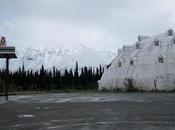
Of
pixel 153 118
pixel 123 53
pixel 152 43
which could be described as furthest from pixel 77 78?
pixel 153 118

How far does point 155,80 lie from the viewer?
63500 mm

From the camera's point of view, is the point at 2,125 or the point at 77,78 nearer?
the point at 2,125

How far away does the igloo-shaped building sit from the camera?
6344 centimetres

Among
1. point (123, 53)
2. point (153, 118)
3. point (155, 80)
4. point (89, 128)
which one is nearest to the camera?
point (89, 128)

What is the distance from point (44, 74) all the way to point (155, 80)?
1887 inches

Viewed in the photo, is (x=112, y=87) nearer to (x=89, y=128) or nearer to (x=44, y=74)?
(x=44, y=74)

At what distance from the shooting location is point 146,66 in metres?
67.3

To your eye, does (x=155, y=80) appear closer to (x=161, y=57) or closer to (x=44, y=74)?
(x=161, y=57)

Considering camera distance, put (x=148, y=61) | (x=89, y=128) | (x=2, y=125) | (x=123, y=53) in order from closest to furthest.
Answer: (x=89, y=128) < (x=2, y=125) < (x=148, y=61) < (x=123, y=53)

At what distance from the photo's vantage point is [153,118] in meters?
14.1

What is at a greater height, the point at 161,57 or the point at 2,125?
the point at 161,57

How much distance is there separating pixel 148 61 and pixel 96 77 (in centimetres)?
4337

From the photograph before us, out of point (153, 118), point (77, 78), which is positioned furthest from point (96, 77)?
point (153, 118)

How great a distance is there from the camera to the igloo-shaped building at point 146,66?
63438 mm
